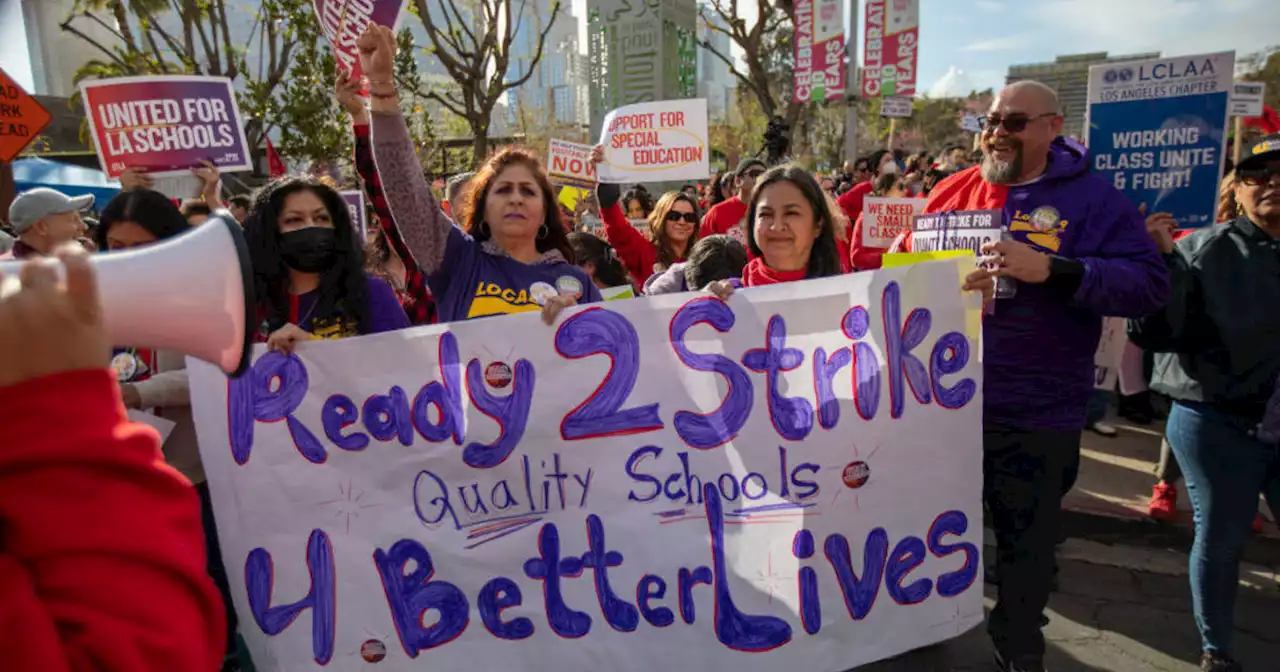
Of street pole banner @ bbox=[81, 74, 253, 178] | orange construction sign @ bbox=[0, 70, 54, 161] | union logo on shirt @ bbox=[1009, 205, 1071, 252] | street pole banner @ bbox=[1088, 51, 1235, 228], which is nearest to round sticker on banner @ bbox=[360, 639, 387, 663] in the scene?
union logo on shirt @ bbox=[1009, 205, 1071, 252]

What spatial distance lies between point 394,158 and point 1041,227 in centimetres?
198

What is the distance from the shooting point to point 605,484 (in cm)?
213

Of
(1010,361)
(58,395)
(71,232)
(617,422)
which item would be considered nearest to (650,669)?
(617,422)

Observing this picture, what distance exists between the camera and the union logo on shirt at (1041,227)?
2.21 metres

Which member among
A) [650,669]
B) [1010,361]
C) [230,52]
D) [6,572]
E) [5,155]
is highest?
[230,52]

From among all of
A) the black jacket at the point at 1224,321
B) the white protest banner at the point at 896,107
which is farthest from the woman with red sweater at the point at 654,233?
the white protest banner at the point at 896,107

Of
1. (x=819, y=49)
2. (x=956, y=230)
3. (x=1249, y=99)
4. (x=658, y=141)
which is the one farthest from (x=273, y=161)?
(x=819, y=49)

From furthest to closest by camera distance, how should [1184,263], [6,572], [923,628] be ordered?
[1184,263] < [923,628] < [6,572]

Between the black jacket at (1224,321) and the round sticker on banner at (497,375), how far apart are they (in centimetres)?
206

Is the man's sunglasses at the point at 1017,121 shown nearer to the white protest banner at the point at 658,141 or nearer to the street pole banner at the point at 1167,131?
the street pole banner at the point at 1167,131

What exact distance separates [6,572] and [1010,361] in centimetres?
237

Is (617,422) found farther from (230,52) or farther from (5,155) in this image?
(230,52)

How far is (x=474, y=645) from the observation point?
2062mm

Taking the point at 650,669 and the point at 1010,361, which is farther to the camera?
the point at 1010,361
